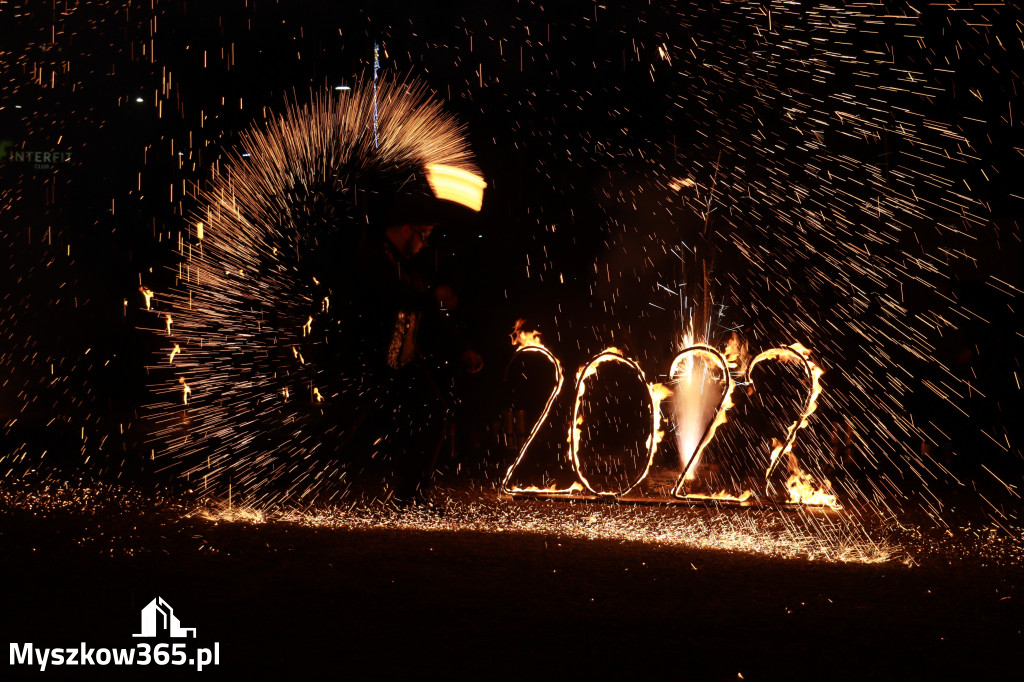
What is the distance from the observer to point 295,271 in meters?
15.4

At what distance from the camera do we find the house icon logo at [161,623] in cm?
482

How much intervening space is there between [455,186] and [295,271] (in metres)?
5.55

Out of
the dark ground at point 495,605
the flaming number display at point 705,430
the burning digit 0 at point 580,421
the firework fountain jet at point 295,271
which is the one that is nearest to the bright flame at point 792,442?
the flaming number display at point 705,430

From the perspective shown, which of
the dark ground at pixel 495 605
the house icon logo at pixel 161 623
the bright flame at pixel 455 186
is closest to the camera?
the dark ground at pixel 495 605

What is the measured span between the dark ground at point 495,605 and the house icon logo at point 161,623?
63 mm

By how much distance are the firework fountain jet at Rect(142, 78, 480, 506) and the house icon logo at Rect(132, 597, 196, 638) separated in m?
5.08

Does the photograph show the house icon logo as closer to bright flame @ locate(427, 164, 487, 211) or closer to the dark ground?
the dark ground

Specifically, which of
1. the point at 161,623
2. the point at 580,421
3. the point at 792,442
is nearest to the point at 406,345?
the point at 580,421

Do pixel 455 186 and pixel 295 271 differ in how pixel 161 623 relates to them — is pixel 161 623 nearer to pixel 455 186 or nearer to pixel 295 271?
pixel 455 186

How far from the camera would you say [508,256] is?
17.8 meters

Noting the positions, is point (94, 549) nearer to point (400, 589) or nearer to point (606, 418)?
point (400, 589)

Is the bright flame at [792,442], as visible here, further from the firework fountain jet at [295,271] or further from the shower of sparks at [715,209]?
the firework fountain jet at [295,271]

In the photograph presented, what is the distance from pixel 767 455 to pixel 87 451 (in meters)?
6.96

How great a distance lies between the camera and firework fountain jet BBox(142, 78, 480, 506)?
477 inches
